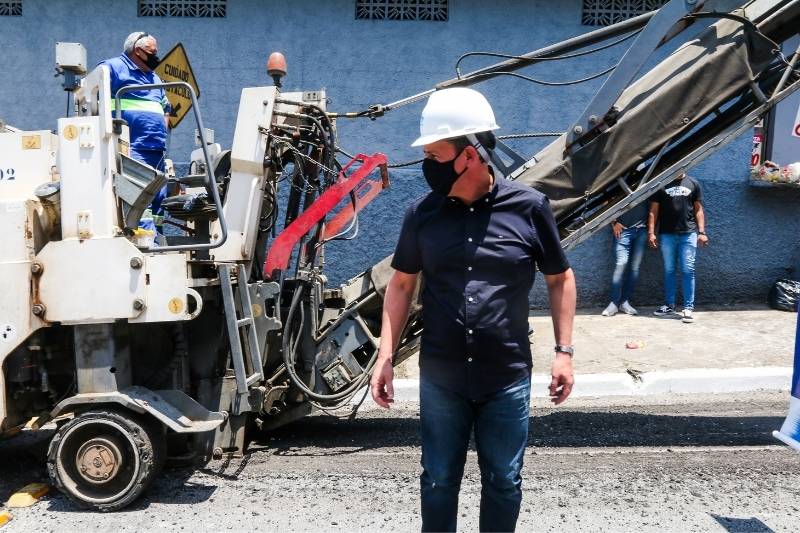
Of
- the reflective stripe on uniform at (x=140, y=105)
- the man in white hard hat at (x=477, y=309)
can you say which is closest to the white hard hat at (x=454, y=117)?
the man in white hard hat at (x=477, y=309)

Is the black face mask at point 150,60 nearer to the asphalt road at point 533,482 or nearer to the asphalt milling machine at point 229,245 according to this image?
the asphalt milling machine at point 229,245

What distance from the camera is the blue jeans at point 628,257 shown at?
8242 mm

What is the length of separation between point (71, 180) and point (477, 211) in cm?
238

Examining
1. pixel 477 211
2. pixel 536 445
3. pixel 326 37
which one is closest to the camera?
pixel 477 211

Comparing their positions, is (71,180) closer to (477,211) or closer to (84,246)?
(84,246)

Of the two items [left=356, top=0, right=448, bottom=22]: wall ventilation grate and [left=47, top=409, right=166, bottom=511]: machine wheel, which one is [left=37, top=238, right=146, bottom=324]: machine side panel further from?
[left=356, top=0, right=448, bottom=22]: wall ventilation grate

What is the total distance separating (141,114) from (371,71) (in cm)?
428

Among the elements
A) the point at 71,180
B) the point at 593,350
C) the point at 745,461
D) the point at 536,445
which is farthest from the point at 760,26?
the point at 71,180

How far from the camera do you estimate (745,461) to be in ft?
13.9

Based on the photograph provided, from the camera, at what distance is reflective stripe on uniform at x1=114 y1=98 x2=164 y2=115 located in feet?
15.0

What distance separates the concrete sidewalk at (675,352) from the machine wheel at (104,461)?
2771mm

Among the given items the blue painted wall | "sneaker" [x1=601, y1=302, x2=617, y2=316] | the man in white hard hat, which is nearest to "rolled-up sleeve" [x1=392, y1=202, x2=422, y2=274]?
the man in white hard hat

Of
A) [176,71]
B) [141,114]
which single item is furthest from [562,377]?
[176,71]

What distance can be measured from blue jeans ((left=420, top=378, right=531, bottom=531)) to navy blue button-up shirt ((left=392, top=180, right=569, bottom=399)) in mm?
71
